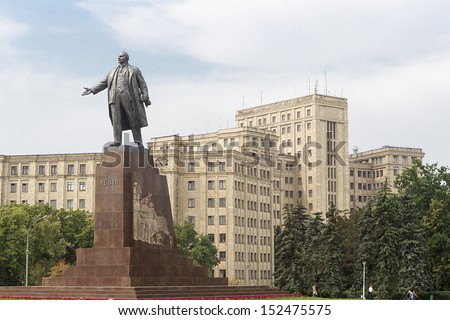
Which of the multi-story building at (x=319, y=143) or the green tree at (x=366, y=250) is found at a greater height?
the multi-story building at (x=319, y=143)

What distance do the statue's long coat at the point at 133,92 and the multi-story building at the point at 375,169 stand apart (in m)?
110

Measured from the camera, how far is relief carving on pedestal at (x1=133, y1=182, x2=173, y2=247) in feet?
112

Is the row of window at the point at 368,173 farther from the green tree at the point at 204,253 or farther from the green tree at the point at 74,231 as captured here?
the green tree at the point at 74,231

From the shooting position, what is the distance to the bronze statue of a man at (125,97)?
3575 cm

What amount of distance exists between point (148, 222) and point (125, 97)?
514 cm

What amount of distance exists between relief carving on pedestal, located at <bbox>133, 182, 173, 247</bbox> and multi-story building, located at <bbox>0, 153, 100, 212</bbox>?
65850 millimetres

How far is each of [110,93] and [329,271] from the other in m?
32.8

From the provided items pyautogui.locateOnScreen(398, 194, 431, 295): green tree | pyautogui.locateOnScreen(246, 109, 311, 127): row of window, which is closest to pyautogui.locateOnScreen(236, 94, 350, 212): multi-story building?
pyautogui.locateOnScreen(246, 109, 311, 127): row of window

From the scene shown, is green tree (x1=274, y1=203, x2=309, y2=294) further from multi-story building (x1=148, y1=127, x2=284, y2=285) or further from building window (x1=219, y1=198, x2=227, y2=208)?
building window (x1=219, y1=198, x2=227, y2=208)

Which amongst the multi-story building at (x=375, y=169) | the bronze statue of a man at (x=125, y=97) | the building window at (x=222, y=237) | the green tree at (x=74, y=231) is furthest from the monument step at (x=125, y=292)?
the multi-story building at (x=375, y=169)
